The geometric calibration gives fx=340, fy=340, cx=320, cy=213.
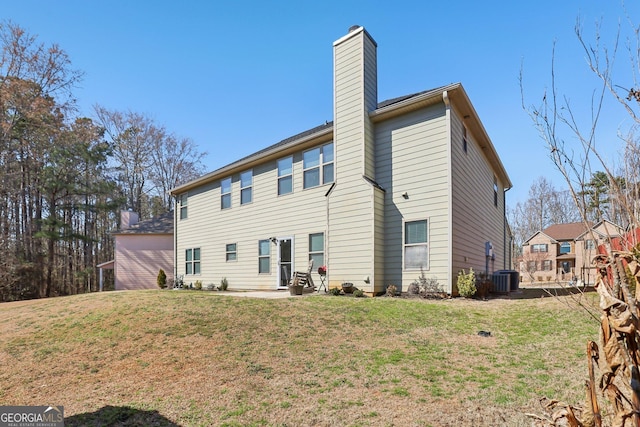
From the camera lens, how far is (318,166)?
11.7 metres

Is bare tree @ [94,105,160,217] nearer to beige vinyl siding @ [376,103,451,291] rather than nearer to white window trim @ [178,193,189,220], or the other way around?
white window trim @ [178,193,189,220]

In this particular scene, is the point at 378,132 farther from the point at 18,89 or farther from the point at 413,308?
the point at 18,89

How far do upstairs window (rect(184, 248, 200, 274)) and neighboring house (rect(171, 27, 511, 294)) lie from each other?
340cm

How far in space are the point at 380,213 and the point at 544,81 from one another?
7.90 m

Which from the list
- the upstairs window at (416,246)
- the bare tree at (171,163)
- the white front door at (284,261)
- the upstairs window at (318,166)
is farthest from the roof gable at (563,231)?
the bare tree at (171,163)

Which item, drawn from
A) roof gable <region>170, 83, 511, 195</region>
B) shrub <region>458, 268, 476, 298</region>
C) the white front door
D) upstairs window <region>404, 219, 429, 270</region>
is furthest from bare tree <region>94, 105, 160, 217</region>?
shrub <region>458, 268, 476, 298</region>

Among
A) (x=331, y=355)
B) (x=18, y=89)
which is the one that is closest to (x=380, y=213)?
(x=331, y=355)

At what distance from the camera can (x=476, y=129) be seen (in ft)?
37.3

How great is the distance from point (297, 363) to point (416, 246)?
19.2 feet

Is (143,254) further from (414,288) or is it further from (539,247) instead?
(539,247)

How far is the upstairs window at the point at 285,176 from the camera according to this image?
1256 cm

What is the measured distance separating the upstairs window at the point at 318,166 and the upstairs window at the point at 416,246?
3.13 meters

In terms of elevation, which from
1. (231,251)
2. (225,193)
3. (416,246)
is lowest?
(231,251)

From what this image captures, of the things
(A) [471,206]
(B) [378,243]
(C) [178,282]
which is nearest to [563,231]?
(A) [471,206]
